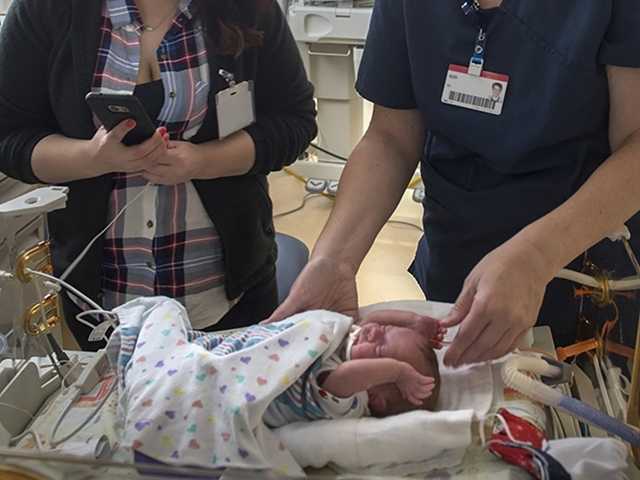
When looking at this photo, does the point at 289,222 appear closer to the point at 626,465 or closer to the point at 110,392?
the point at 110,392

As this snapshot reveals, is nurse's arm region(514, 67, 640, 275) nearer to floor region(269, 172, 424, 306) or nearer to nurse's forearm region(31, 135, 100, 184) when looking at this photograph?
floor region(269, 172, 424, 306)

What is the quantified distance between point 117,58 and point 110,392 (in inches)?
19.3

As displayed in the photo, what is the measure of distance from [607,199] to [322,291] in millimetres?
352

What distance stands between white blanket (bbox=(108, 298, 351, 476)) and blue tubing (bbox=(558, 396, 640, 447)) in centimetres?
26

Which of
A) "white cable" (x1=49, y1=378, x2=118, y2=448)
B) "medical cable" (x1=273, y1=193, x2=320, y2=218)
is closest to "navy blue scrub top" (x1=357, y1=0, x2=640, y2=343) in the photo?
"white cable" (x1=49, y1=378, x2=118, y2=448)

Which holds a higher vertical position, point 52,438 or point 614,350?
point 614,350

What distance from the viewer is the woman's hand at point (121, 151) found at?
1062 mm

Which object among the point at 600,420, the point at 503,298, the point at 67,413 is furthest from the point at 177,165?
the point at 600,420

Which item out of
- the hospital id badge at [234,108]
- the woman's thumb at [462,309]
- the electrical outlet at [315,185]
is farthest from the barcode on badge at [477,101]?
the electrical outlet at [315,185]

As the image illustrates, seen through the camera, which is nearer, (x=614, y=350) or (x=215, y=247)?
(x=614, y=350)

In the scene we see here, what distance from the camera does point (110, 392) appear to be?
0.92 m

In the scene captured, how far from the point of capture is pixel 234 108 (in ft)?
3.94

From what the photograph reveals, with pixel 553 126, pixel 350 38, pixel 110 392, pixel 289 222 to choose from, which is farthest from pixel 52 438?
pixel 350 38

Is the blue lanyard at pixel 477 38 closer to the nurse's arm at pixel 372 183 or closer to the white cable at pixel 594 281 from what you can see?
the nurse's arm at pixel 372 183
